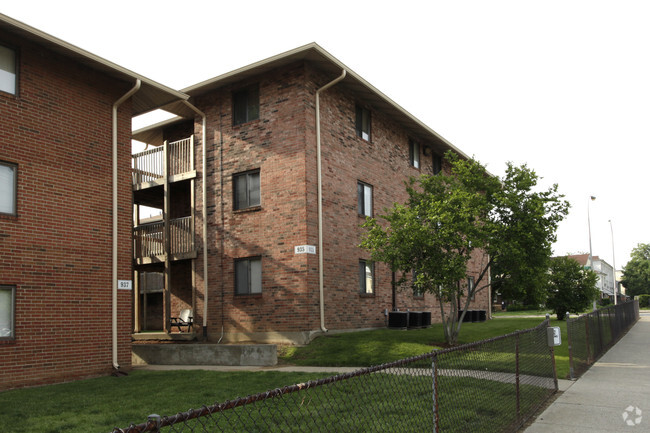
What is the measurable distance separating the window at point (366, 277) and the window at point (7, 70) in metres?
11.5

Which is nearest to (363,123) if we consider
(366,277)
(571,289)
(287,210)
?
(287,210)

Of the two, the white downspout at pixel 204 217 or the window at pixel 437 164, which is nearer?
the white downspout at pixel 204 217

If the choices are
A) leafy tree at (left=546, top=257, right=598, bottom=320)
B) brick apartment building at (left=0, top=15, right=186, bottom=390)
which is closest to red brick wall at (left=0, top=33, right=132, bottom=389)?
brick apartment building at (left=0, top=15, right=186, bottom=390)

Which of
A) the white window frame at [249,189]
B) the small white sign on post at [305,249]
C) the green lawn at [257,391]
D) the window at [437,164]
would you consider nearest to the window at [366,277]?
the small white sign on post at [305,249]

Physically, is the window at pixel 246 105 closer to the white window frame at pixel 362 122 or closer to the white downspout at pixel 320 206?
the white downspout at pixel 320 206

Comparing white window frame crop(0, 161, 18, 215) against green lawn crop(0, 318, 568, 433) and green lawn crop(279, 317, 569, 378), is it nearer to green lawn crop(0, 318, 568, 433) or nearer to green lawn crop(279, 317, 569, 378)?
green lawn crop(0, 318, 568, 433)

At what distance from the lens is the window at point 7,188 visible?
11580 mm

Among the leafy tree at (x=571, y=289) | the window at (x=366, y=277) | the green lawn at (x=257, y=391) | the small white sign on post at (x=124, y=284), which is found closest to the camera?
the green lawn at (x=257, y=391)

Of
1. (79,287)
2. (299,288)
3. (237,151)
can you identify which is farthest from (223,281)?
(79,287)

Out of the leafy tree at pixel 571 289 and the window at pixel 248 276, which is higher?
the window at pixel 248 276

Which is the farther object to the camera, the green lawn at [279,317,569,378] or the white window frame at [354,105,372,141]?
the white window frame at [354,105,372,141]

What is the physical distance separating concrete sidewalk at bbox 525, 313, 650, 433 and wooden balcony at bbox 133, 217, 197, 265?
1222cm

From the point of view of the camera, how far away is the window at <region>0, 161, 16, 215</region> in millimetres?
11580

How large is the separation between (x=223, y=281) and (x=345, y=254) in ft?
13.0
